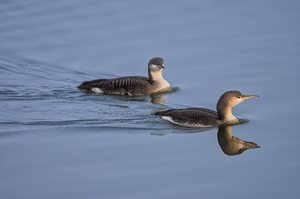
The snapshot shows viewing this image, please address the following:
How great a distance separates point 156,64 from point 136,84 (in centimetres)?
64

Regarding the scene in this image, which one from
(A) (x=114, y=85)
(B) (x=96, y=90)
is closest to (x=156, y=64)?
(A) (x=114, y=85)

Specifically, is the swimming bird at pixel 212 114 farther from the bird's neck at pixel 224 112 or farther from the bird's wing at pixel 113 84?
the bird's wing at pixel 113 84

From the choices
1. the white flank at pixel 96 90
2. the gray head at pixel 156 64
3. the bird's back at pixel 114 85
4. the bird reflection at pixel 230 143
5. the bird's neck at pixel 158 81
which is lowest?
the bird reflection at pixel 230 143

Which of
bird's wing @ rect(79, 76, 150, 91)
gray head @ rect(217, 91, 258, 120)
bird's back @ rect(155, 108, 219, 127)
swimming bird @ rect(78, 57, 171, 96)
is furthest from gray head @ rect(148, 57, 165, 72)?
gray head @ rect(217, 91, 258, 120)

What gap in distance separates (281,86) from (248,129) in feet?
7.33

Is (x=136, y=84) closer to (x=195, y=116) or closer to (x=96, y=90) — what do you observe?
(x=96, y=90)

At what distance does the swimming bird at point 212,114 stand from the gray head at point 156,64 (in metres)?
2.76

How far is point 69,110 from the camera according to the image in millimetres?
19453

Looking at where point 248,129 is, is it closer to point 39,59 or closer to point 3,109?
point 3,109

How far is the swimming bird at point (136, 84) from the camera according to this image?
20734 mm

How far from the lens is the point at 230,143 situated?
17.5m

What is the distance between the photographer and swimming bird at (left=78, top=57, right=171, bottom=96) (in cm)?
2073

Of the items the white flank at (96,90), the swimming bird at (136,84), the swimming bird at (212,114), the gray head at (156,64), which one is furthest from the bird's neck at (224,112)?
the white flank at (96,90)

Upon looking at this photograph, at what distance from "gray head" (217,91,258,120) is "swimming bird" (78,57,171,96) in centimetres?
279
